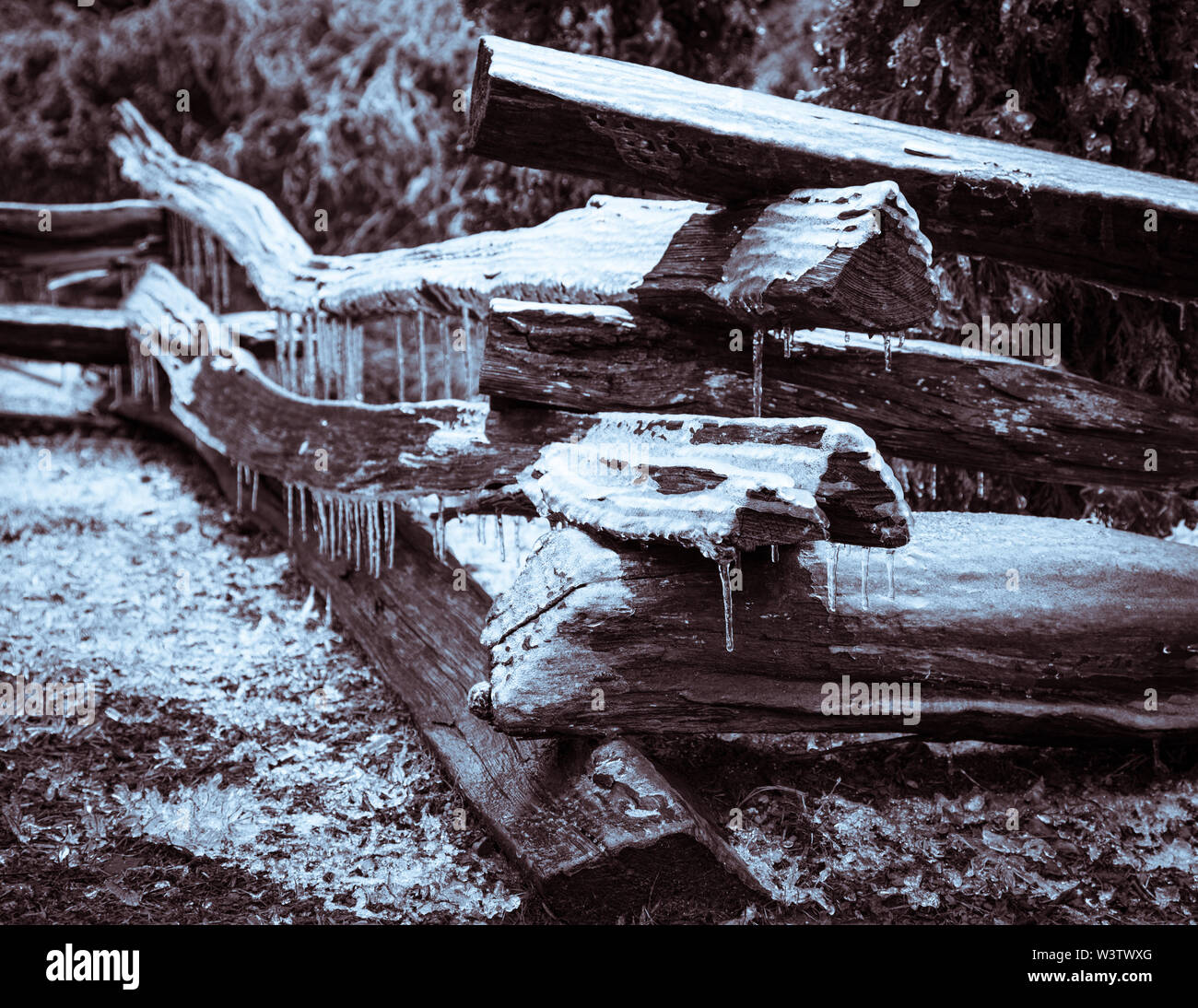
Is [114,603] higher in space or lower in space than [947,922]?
higher

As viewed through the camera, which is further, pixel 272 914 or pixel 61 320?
pixel 61 320

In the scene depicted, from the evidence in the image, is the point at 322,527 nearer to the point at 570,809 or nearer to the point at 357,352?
the point at 357,352

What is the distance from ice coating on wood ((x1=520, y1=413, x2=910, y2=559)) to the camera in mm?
2604

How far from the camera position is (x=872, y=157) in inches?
115

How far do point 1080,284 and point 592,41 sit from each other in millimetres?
2787

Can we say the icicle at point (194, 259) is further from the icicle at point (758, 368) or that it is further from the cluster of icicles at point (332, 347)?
the icicle at point (758, 368)

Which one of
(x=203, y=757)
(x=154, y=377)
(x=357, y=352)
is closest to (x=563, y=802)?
(x=203, y=757)

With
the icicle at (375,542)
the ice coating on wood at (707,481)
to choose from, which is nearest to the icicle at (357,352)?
the icicle at (375,542)

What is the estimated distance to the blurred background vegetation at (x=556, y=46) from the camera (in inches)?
167

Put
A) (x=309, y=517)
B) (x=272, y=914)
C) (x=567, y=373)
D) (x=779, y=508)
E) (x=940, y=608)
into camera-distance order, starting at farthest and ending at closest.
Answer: (x=309, y=517), (x=567, y=373), (x=940, y=608), (x=272, y=914), (x=779, y=508)

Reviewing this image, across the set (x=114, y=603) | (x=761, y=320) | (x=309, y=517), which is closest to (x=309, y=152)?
(x=309, y=517)

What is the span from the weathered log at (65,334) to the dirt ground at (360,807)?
2650 millimetres

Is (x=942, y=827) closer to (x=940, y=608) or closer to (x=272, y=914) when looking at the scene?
(x=940, y=608)

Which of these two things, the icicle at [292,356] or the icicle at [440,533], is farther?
the icicle at [292,356]
